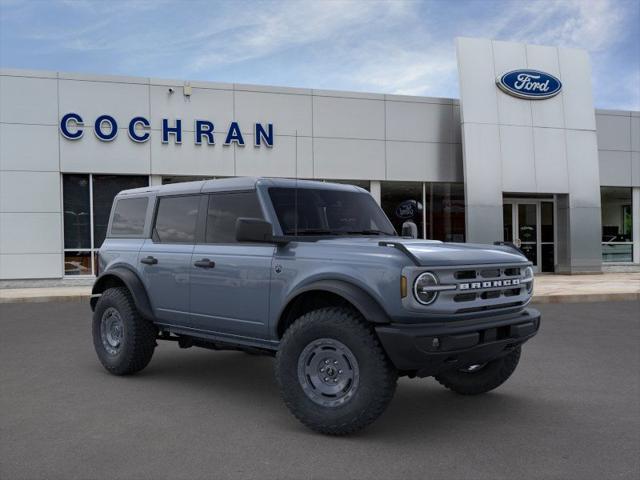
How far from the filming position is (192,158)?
1838cm

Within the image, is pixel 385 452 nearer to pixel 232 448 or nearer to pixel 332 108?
pixel 232 448

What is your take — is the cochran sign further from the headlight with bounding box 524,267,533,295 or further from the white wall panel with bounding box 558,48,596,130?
the headlight with bounding box 524,267,533,295

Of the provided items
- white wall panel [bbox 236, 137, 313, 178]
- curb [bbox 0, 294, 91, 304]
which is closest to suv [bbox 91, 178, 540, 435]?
curb [bbox 0, 294, 91, 304]

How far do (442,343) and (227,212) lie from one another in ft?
8.09

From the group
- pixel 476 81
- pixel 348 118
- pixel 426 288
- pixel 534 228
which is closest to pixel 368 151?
pixel 348 118

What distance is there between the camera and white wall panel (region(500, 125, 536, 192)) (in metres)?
20.2

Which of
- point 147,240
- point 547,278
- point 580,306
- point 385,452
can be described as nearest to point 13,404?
point 147,240

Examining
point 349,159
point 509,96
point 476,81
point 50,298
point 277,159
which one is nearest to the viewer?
point 50,298

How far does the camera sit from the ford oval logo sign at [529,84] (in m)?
20.3

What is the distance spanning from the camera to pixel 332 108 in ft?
64.6

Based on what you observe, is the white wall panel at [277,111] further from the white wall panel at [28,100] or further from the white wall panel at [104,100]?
the white wall panel at [28,100]

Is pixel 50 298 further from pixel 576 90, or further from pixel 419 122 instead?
pixel 576 90

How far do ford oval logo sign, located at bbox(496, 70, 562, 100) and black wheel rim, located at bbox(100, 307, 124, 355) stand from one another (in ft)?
54.9

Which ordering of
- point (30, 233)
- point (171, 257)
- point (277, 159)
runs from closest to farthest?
point (171, 257) → point (30, 233) → point (277, 159)
